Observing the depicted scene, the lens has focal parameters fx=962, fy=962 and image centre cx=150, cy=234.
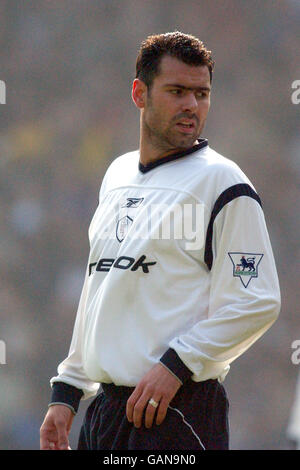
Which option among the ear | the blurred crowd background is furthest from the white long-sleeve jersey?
the blurred crowd background

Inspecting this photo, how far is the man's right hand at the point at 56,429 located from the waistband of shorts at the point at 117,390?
139 millimetres

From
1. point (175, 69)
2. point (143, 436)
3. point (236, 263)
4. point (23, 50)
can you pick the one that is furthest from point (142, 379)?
point (23, 50)

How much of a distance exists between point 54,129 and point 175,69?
43.9 inches

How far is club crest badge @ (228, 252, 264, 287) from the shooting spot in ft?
5.71

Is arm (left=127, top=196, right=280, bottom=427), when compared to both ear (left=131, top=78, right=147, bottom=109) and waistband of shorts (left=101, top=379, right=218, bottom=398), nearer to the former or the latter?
waistband of shorts (left=101, top=379, right=218, bottom=398)

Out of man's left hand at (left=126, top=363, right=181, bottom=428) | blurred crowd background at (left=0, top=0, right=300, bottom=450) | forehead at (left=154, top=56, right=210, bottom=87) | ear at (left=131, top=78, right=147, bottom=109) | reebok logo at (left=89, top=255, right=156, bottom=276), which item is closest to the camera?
man's left hand at (left=126, top=363, right=181, bottom=428)

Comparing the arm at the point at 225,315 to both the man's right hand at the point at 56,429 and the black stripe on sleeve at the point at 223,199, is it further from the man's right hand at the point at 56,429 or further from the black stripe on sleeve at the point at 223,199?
the man's right hand at the point at 56,429

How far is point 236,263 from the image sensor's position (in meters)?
1.74

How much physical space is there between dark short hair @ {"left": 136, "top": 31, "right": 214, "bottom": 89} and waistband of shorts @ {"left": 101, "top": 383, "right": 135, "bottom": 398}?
621 millimetres

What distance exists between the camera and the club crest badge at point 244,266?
1739 mm

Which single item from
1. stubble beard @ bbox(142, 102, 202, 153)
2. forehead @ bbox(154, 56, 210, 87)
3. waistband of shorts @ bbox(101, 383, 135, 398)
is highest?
forehead @ bbox(154, 56, 210, 87)

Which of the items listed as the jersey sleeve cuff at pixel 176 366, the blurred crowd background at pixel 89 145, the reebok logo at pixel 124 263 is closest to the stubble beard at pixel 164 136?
the reebok logo at pixel 124 263

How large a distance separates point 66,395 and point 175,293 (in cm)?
36

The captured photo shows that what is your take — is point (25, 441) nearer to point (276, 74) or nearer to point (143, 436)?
point (143, 436)
